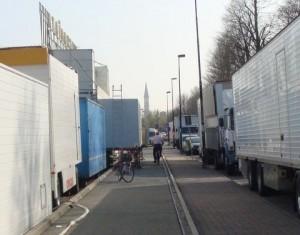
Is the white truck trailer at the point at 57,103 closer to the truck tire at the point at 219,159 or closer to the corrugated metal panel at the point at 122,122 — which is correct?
the truck tire at the point at 219,159

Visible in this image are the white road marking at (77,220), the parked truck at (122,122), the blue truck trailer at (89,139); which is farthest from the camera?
the parked truck at (122,122)

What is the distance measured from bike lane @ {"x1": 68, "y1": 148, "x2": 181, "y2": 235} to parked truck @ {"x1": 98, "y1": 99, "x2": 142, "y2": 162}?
1148cm

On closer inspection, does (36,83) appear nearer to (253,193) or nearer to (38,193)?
(38,193)

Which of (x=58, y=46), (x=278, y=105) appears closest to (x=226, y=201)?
(x=278, y=105)

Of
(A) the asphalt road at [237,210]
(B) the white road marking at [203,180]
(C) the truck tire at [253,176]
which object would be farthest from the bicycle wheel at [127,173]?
(C) the truck tire at [253,176]

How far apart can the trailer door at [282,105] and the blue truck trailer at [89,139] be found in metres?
9.85

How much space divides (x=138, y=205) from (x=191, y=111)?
10331 cm

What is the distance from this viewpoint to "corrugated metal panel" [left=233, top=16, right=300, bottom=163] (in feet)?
44.4

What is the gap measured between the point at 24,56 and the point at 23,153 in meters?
4.42

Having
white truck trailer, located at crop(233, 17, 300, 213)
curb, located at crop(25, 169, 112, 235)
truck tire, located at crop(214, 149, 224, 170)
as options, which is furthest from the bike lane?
truck tire, located at crop(214, 149, 224, 170)

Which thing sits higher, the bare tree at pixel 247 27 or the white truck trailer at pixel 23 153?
the bare tree at pixel 247 27

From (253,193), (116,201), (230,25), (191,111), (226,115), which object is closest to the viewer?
(116,201)

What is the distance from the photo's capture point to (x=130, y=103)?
37.7m

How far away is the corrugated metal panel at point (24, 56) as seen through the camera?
15234mm
